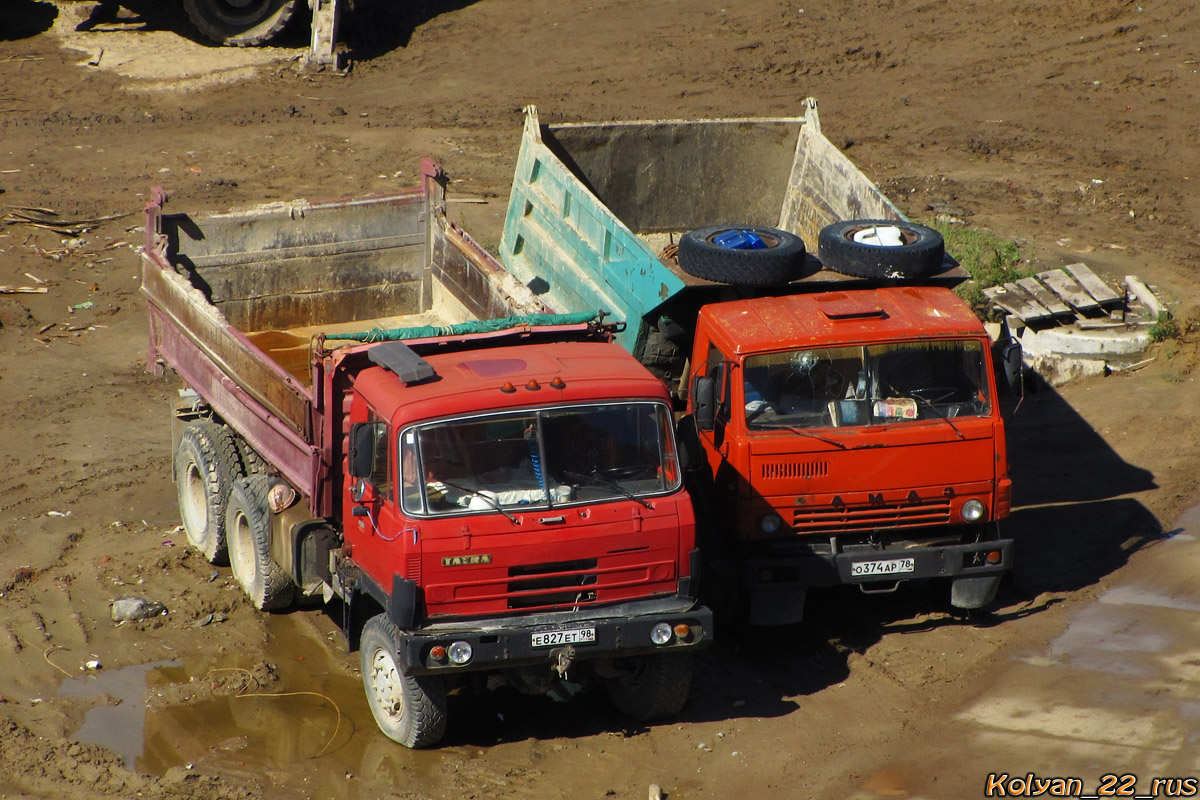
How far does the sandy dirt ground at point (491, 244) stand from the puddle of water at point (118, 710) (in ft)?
0.09

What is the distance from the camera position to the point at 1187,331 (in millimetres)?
13062

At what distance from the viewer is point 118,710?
7785 millimetres

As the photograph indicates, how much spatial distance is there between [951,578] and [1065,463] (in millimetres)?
2975

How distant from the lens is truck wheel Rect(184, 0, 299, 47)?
67.6ft

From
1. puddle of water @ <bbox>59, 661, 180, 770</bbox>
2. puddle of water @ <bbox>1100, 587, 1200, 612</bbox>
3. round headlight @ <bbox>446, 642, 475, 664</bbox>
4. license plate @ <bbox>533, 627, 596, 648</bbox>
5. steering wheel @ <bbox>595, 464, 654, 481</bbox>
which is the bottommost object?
puddle of water @ <bbox>59, 661, 180, 770</bbox>

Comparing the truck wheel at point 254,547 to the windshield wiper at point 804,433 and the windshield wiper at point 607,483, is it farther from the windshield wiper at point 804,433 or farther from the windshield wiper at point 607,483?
the windshield wiper at point 804,433

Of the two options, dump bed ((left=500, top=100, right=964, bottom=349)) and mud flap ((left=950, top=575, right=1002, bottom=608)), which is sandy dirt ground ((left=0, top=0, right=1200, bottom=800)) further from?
dump bed ((left=500, top=100, right=964, bottom=349))

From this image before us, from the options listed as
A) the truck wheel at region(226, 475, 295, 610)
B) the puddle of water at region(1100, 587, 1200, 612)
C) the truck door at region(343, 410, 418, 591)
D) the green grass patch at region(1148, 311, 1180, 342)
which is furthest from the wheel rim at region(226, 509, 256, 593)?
the green grass patch at region(1148, 311, 1180, 342)

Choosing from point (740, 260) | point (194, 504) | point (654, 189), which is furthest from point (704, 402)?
point (654, 189)

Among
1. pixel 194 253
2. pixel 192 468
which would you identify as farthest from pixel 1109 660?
pixel 194 253

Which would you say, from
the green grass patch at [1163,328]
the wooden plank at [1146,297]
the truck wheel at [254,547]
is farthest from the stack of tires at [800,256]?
the wooden plank at [1146,297]

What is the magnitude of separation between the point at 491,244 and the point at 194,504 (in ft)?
20.8

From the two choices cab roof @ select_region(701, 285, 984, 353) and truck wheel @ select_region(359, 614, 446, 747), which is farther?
cab roof @ select_region(701, 285, 984, 353)

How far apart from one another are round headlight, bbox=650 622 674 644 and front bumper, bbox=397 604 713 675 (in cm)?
2
